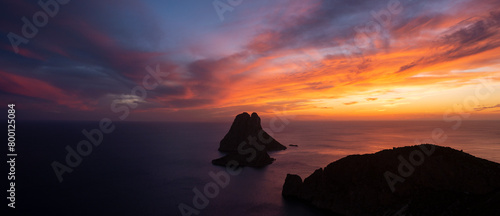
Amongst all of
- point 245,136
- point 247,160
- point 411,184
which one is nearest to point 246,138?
point 245,136

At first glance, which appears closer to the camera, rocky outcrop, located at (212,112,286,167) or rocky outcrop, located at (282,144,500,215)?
rocky outcrop, located at (282,144,500,215)

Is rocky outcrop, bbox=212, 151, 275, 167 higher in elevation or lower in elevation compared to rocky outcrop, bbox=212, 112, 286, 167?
lower

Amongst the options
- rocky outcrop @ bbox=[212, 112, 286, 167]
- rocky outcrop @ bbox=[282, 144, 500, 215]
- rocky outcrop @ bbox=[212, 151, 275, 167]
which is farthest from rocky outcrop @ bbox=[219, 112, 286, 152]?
rocky outcrop @ bbox=[282, 144, 500, 215]

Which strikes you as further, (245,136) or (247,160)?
(245,136)

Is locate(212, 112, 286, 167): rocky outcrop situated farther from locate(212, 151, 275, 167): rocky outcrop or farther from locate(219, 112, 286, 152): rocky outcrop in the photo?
locate(212, 151, 275, 167): rocky outcrop

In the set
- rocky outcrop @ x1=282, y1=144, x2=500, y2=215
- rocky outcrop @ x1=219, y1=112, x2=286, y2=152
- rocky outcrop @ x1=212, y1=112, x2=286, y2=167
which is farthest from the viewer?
rocky outcrop @ x1=219, y1=112, x2=286, y2=152

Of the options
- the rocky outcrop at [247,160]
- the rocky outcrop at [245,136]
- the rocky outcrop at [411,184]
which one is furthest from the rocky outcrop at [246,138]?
the rocky outcrop at [411,184]

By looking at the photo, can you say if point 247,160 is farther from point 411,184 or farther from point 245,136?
point 411,184
